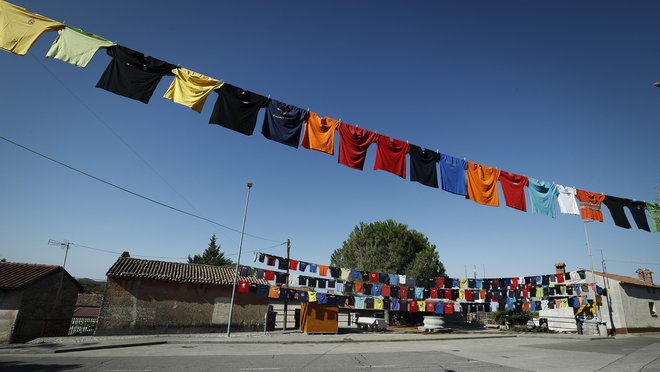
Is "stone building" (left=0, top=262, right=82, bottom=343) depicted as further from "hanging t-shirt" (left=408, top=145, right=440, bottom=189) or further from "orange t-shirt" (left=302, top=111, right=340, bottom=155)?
"hanging t-shirt" (left=408, top=145, right=440, bottom=189)

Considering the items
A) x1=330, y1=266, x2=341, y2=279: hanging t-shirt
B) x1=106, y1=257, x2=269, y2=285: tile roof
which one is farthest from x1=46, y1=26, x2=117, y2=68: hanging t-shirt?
x1=330, y1=266, x2=341, y2=279: hanging t-shirt

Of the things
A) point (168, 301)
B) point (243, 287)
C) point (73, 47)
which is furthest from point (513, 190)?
point (168, 301)

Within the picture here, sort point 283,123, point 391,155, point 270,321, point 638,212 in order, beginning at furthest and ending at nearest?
point 270,321 → point 638,212 → point 391,155 → point 283,123

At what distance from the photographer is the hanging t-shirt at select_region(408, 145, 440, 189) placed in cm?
1345

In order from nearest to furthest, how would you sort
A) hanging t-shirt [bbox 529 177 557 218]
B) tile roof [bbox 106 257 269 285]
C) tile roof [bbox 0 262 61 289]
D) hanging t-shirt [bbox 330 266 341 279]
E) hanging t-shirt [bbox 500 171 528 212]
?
hanging t-shirt [bbox 500 171 528 212]
hanging t-shirt [bbox 529 177 557 218]
tile roof [bbox 0 262 61 289]
tile roof [bbox 106 257 269 285]
hanging t-shirt [bbox 330 266 341 279]

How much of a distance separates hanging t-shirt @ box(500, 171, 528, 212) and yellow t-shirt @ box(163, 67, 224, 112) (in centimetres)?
1278

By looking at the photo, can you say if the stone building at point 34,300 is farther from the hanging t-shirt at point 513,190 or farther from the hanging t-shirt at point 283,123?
the hanging t-shirt at point 513,190

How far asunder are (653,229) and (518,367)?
14.7 metres

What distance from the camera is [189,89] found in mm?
10148

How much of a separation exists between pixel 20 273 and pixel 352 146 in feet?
83.5

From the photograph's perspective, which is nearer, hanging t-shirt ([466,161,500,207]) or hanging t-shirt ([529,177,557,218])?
hanging t-shirt ([466,161,500,207])

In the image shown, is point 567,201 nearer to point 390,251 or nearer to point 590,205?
point 590,205

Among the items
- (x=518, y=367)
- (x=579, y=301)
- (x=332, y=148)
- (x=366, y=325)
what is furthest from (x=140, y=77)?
(x=579, y=301)

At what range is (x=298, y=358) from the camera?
41.5 feet
